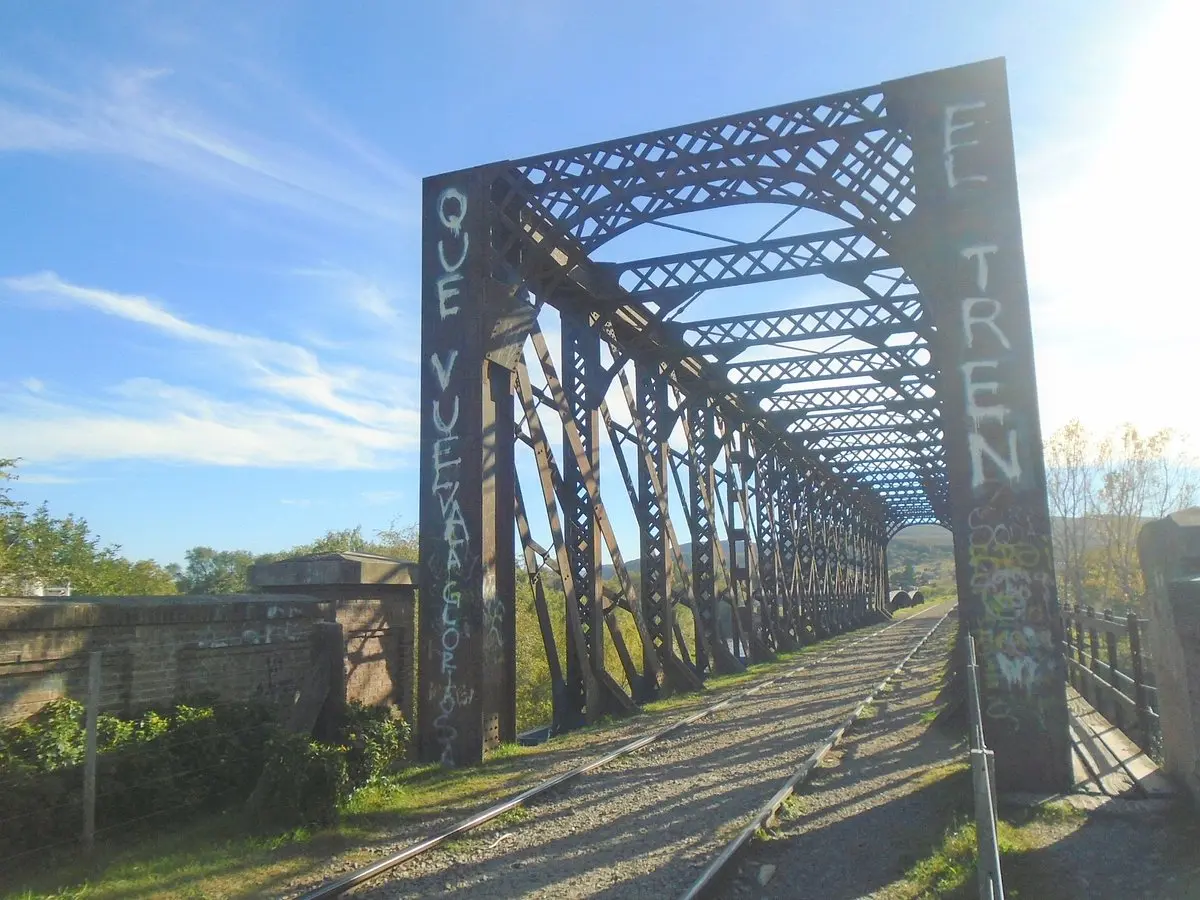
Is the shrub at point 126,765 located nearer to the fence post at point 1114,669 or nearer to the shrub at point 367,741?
the shrub at point 367,741

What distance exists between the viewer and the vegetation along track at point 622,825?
544 centimetres

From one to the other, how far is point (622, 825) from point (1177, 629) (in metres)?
4.12

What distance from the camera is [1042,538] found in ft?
25.9

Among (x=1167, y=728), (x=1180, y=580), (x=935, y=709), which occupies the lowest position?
(x=935, y=709)

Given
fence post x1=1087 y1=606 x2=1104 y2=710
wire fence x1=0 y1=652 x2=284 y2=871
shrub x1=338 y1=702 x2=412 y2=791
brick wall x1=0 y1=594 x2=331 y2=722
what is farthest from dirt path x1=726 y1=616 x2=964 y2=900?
brick wall x1=0 y1=594 x2=331 y2=722

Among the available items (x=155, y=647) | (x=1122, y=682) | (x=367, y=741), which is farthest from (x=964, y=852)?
(x=155, y=647)

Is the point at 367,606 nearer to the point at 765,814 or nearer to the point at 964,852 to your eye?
the point at 765,814

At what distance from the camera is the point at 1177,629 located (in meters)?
5.50

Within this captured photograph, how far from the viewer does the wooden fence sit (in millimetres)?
7457

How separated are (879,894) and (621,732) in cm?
607

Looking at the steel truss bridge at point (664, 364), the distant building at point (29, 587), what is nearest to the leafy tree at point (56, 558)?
the distant building at point (29, 587)

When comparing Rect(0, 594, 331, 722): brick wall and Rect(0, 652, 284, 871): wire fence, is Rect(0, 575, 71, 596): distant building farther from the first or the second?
Rect(0, 652, 284, 871): wire fence

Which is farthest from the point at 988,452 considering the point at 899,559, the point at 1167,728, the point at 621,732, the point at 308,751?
the point at 899,559

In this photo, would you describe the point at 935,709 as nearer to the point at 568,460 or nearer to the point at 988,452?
the point at 988,452
